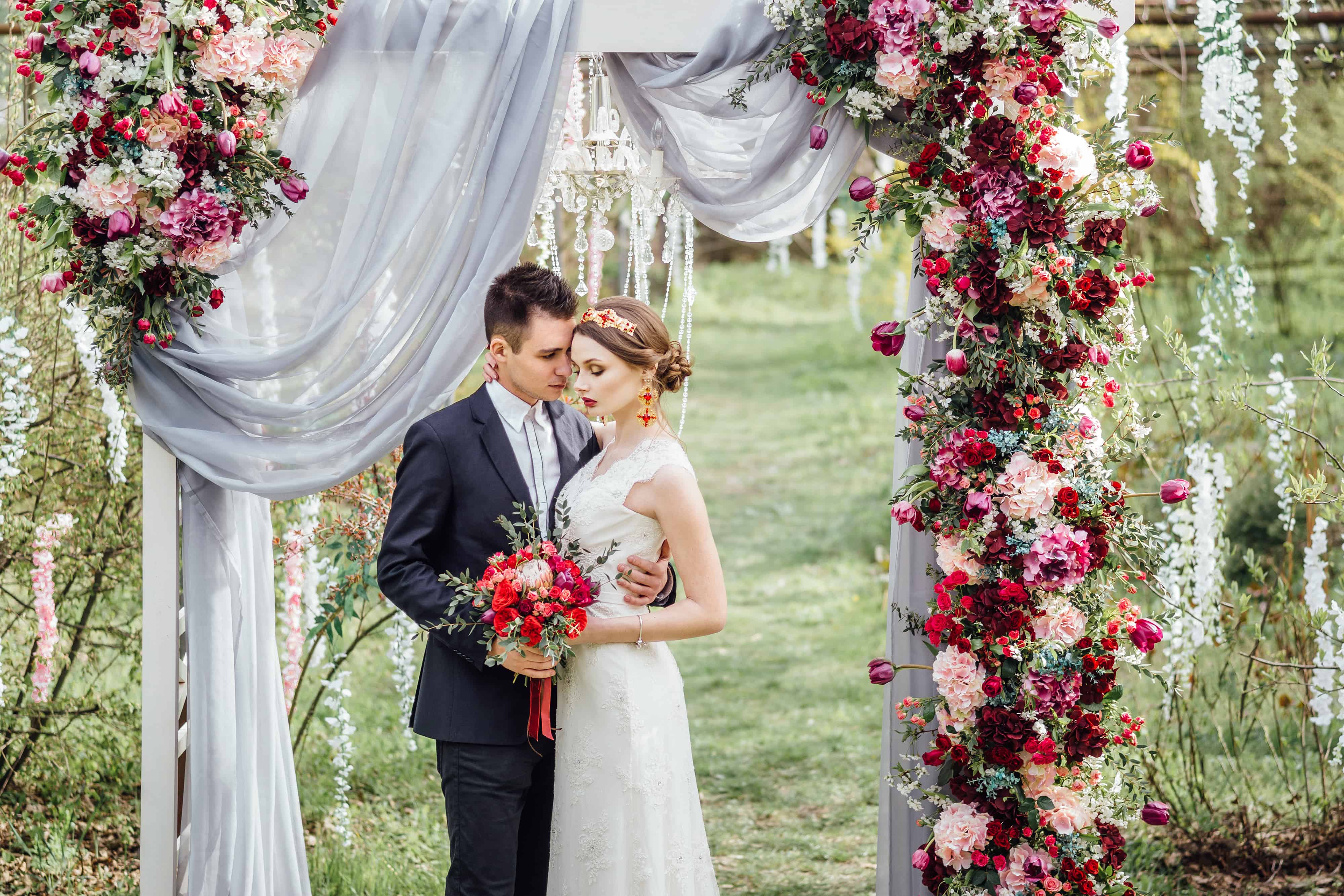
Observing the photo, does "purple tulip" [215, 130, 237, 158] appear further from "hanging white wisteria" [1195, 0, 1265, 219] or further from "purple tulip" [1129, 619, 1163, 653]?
"hanging white wisteria" [1195, 0, 1265, 219]

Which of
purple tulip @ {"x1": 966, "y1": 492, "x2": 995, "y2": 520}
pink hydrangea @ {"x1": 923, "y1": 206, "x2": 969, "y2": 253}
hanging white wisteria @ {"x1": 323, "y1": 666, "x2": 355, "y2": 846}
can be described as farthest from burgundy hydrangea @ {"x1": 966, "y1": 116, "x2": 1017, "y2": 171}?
hanging white wisteria @ {"x1": 323, "y1": 666, "x2": 355, "y2": 846}

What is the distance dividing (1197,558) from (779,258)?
32.1ft

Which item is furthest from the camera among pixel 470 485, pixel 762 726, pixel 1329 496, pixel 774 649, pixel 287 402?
pixel 774 649

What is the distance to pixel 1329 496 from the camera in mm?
3607

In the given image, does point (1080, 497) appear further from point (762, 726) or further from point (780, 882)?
point (762, 726)

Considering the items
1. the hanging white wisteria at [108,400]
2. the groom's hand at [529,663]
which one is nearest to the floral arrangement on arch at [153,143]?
the hanging white wisteria at [108,400]

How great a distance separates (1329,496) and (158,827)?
340 cm

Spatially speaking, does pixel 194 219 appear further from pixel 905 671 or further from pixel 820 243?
pixel 820 243

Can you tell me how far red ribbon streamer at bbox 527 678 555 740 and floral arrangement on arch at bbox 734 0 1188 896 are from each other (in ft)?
2.60

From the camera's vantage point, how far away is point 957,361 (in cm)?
265

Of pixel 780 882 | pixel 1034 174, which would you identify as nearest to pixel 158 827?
pixel 780 882

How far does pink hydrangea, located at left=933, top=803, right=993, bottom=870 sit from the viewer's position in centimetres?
271

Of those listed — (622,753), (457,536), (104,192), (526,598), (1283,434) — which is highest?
(104,192)

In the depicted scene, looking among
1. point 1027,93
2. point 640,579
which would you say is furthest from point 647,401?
point 1027,93
